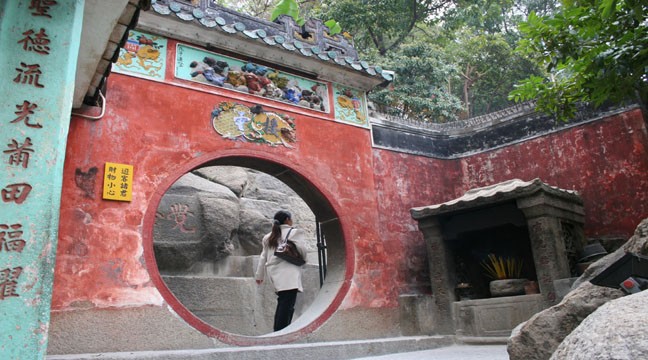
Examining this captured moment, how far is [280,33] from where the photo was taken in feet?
23.2

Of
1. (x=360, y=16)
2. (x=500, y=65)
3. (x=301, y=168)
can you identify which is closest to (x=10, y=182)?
(x=301, y=168)

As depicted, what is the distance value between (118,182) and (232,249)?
13.7 feet

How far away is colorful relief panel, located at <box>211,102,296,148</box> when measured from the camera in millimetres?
6129

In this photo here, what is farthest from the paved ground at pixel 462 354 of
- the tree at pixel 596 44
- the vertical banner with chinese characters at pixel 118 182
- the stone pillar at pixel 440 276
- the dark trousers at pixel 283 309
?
the vertical banner with chinese characters at pixel 118 182

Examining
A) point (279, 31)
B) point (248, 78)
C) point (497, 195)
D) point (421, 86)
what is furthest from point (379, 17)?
point (497, 195)

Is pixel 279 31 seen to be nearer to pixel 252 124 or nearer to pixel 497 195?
pixel 252 124

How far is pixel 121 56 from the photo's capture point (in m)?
5.59

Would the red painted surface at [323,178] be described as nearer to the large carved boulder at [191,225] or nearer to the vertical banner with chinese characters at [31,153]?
the vertical banner with chinese characters at [31,153]

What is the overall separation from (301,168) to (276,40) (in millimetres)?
1678

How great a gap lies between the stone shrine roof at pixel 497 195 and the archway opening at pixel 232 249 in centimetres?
133

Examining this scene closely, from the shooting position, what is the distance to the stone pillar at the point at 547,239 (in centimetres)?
595

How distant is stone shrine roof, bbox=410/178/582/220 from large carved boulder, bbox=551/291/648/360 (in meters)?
4.48

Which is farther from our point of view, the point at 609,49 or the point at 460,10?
the point at 460,10

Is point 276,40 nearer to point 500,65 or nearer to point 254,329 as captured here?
point 254,329
